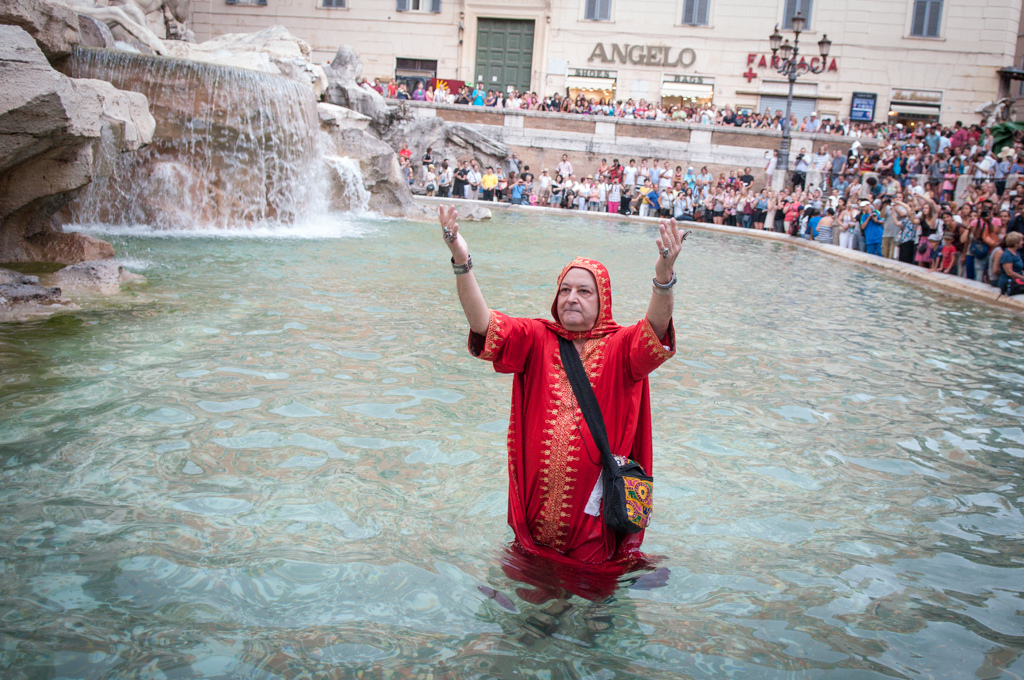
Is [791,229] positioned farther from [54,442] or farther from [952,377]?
[54,442]

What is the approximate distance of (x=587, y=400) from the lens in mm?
2908

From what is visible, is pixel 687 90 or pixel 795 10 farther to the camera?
pixel 687 90

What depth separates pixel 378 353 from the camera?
6449 mm

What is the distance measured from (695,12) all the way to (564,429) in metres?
35.9

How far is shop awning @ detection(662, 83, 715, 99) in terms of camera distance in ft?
114

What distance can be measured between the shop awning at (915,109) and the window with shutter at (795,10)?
16.7 ft

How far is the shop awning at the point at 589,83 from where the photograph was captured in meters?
35.5

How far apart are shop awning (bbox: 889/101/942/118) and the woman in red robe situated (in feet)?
117

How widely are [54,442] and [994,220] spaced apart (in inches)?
522

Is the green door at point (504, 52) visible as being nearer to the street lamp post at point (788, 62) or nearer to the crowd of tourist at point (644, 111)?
the crowd of tourist at point (644, 111)

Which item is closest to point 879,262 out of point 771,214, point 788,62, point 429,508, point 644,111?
point 771,214

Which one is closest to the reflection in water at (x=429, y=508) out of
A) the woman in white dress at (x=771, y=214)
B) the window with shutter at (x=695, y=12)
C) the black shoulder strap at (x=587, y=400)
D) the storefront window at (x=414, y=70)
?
the black shoulder strap at (x=587, y=400)

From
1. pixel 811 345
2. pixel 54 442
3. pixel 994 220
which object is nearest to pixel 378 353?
pixel 54 442

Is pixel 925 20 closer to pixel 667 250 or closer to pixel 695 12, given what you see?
pixel 695 12
